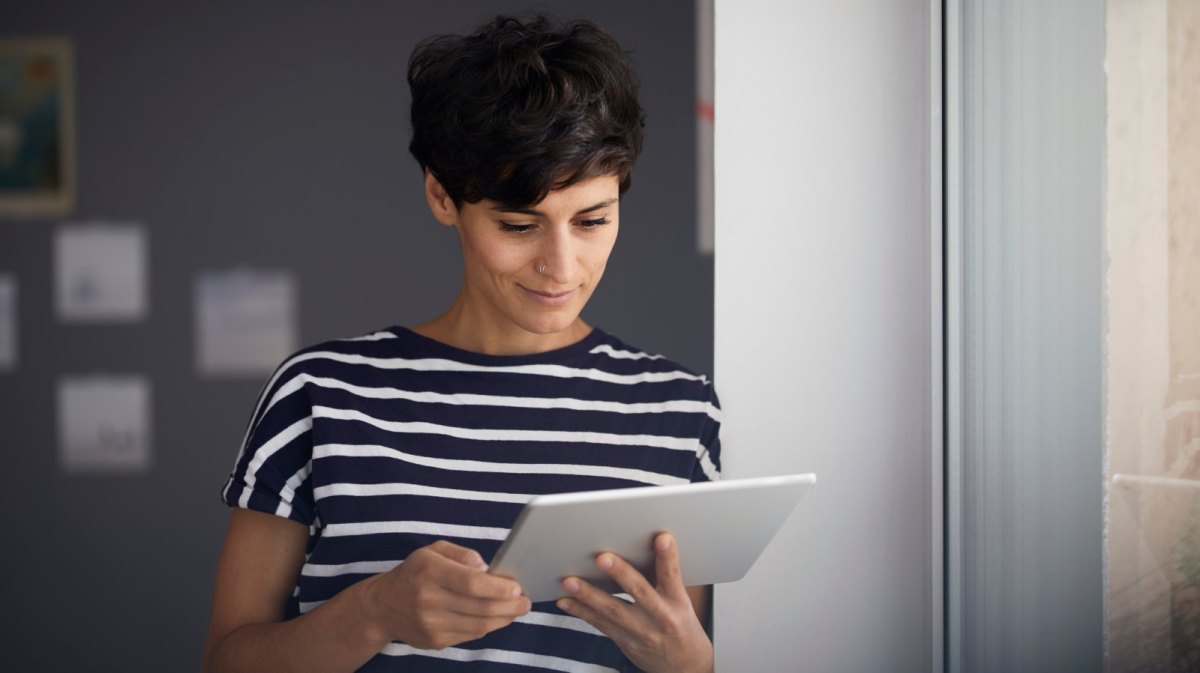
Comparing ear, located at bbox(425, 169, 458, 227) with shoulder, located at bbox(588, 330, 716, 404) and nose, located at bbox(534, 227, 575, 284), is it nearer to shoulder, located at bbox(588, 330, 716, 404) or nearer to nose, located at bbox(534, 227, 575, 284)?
nose, located at bbox(534, 227, 575, 284)

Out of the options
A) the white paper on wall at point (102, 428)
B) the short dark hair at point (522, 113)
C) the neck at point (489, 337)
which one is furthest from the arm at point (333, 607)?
the white paper on wall at point (102, 428)

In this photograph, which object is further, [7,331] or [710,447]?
[7,331]

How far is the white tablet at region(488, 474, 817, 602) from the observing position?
0.79 metres

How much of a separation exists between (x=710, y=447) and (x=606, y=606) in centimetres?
28

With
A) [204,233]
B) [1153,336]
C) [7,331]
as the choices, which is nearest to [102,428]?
[7,331]

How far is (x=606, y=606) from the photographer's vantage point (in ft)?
3.11

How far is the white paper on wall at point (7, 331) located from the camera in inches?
112

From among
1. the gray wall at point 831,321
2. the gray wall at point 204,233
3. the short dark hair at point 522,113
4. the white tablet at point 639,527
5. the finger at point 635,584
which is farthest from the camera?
the gray wall at point 204,233

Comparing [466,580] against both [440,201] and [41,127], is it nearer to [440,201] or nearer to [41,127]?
[440,201]

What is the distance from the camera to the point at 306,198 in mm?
2891

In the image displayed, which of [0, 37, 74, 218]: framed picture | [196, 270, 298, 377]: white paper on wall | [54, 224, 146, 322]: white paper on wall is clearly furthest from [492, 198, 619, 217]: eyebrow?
[0, 37, 74, 218]: framed picture

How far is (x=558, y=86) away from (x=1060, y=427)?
58 centimetres

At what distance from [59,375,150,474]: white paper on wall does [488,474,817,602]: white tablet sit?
2281 millimetres

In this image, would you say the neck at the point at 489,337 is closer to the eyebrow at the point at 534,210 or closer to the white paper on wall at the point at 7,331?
the eyebrow at the point at 534,210
